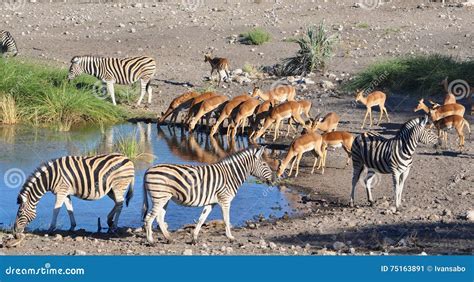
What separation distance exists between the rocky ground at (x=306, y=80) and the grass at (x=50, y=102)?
147 centimetres

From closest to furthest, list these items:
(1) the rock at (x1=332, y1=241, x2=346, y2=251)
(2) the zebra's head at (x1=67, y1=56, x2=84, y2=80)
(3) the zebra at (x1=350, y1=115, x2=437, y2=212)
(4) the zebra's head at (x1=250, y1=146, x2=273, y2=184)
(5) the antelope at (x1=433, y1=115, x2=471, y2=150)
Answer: (1) the rock at (x1=332, y1=241, x2=346, y2=251), (4) the zebra's head at (x1=250, y1=146, x2=273, y2=184), (3) the zebra at (x1=350, y1=115, x2=437, y2=212), (5) the antelope at (x1=433, y1=115, x2=471, y2=150), (2) the zebra's head at (x1=67, y1=56, x2=84, y2=80)

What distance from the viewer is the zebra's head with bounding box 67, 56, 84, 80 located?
76.1ft

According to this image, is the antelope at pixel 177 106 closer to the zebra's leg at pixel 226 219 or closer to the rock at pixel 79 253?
the zebra's leg at pixel 226 219

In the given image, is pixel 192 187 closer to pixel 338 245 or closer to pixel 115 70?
pixel 338 245

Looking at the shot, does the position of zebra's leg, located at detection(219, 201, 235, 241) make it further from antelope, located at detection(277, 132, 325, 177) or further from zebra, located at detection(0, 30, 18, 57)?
zebra, located at detection(0, 30, 18, 57)

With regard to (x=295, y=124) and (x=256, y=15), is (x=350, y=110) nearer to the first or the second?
(x=295, y=124)

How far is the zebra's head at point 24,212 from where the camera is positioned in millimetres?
13094

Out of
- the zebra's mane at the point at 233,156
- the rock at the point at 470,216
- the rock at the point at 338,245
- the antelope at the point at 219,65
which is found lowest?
the rock at the point at 338,245

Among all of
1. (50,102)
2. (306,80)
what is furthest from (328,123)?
(306,80)

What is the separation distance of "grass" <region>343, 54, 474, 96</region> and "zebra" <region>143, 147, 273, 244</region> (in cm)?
1064

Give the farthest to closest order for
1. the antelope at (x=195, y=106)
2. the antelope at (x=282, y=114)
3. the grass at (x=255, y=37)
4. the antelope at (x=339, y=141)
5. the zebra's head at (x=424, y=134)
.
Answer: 1. the grass at (x=255, y=37)
2. the antelope at (x=195, y=106)
3. the antelope at (x=282, y=114)
4. the antelope at (x=339, y=141)
5. the zebra's head at (x=424, y=134)

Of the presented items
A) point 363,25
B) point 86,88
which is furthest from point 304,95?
point 363,25

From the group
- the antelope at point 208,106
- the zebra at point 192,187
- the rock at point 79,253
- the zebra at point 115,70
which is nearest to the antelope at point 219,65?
the zebra at point 115,70

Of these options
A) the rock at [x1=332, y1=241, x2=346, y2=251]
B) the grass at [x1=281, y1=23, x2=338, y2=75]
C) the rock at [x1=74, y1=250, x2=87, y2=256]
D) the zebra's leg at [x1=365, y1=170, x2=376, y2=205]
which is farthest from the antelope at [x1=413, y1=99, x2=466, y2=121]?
the rock at [x1=74, y1=250, x2=87, y2=256]
